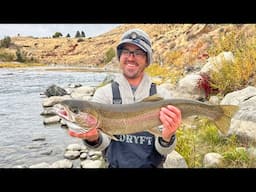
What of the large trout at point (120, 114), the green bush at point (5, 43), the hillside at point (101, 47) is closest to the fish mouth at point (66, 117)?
the large trout at point (120, 114)

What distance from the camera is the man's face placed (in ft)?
6.30

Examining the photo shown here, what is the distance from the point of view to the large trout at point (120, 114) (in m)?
1.61

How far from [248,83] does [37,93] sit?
416 centimetres

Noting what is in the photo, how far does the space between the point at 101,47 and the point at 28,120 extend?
5.69ft

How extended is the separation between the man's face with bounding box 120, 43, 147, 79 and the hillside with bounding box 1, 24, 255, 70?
344cm

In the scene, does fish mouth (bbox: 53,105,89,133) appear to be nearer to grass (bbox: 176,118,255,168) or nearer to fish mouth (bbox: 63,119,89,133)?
fish mouth (bbox: 63,119,89,133)

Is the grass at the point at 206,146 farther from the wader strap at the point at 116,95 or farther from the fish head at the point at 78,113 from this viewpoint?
the fish head at the point at 78,113

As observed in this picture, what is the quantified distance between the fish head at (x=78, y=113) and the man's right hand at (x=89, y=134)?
0.18 feet

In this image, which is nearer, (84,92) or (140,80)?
(140,80)

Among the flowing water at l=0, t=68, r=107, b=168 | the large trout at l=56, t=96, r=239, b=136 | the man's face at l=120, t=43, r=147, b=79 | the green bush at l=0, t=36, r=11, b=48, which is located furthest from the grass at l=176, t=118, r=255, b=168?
the green bush at l=0, t=36, r=11, b=48

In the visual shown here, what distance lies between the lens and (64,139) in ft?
16.0
